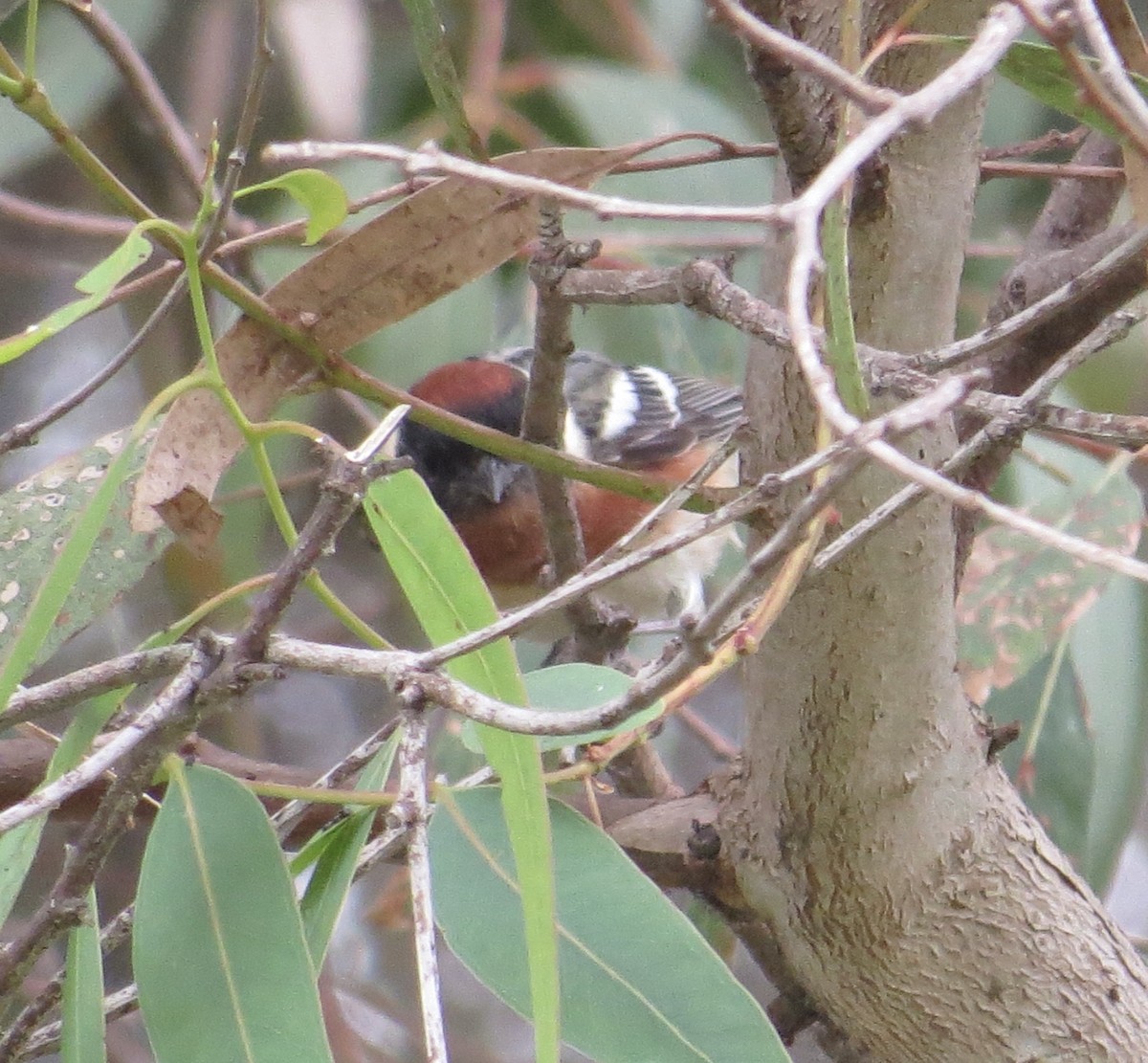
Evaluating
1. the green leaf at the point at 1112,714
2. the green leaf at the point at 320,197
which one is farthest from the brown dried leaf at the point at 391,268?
the green leaf at the point at 1112,714

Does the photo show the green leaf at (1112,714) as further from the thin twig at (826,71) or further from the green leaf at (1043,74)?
the thin twig at (826,71)

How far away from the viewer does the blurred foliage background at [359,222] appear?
68.1 inches

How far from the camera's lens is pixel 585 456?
1.95m

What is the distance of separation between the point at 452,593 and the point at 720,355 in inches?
49.0

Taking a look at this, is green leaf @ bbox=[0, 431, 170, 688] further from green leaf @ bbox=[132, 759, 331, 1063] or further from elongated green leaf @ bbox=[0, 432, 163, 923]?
green leaf @ bbox=[132, 759, 331, 1063]

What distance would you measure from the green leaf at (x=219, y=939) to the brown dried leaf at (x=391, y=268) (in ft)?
0.62

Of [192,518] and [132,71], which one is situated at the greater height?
[132,71]

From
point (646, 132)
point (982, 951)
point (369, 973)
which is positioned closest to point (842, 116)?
point (982, 951)

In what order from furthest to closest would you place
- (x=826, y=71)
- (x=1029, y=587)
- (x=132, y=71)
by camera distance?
(x=1029, y=587) < (x=132, y=71) < (x=826, y=71)

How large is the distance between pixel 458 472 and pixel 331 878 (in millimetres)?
1049

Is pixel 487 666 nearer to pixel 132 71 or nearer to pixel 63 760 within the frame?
pixel 63 760

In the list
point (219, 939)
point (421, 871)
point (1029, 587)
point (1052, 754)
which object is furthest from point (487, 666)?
point (1052, 754)

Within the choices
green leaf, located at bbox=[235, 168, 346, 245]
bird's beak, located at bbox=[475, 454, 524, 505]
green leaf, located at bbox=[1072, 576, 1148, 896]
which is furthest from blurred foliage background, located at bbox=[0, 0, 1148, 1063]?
green leaf, located at bbox=[235, 168, 346, 245]

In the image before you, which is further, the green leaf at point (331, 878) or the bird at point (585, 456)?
the bird at point (585, 456)
